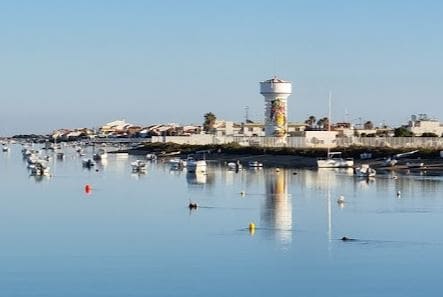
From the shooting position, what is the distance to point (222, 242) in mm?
35312

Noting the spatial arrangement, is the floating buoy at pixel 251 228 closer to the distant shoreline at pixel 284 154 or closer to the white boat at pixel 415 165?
the distant shoreline at pixel 284 154

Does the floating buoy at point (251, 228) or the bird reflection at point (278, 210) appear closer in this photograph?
the floating buoy at point (251, 228)

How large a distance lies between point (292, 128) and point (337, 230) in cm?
12003

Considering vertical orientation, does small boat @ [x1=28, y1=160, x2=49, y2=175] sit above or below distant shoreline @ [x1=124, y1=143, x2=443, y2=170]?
below

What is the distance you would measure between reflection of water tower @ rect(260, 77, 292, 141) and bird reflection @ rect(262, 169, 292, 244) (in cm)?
5636

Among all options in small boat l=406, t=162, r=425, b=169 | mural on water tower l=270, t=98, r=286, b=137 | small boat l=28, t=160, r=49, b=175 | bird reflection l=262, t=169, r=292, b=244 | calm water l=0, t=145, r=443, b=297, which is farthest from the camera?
mural on water tower l=270, t=98, r=286, b=137

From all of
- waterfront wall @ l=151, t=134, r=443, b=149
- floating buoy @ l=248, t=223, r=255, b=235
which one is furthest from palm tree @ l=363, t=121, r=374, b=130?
floating buoy @ l=248, t=223, r=255, b=235

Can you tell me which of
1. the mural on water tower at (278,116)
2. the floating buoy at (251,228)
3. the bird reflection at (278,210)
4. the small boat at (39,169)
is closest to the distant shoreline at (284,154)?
the mural on water tower at (278,116)

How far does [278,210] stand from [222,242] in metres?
12.0

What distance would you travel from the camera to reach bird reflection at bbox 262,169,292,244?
3822 centimetres

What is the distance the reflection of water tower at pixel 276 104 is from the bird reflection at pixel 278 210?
5636 cm

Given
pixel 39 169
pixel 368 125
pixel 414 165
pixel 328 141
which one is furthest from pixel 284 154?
pixel 368 125

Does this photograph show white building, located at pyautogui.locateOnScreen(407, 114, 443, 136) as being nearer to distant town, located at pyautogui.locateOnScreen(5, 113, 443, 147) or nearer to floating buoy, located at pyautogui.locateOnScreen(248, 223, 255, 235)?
distant town, located at pyautogui.locateOnScreen(5, 113, 443, 147)

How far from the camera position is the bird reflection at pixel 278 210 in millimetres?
38219
